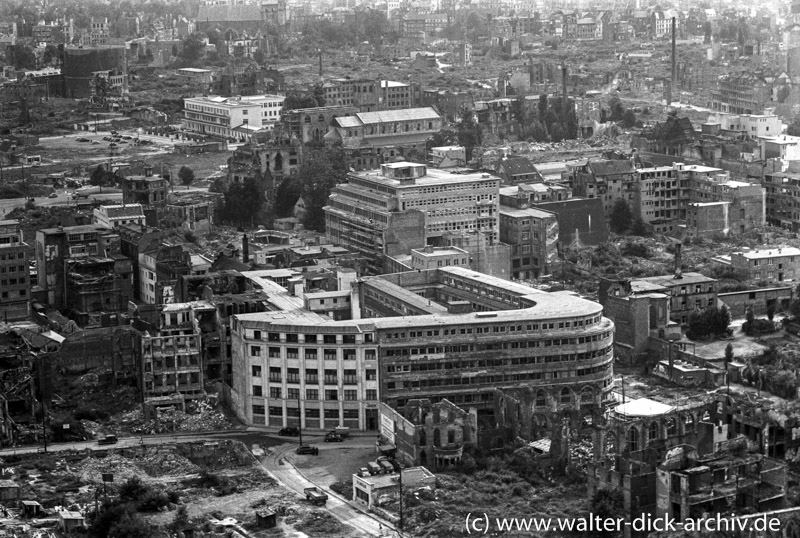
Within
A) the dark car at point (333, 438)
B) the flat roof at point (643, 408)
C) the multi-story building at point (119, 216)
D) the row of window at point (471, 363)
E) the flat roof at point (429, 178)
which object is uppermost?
the flat roof at point (429, 178)

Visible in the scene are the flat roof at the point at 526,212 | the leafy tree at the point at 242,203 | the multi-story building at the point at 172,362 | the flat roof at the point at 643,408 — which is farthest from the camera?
the leafy tree at the point at 242,203

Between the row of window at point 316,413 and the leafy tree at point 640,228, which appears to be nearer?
the row of window at point 316,413

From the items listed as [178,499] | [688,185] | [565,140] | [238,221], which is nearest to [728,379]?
[178,499]

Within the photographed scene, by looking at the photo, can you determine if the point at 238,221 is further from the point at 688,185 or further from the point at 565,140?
the point at 565,140

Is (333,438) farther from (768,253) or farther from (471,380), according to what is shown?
(768,253)

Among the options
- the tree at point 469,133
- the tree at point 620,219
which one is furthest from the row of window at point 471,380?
the tree at point 469,133

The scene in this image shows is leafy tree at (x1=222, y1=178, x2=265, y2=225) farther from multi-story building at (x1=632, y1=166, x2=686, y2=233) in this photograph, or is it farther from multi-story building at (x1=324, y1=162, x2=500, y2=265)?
multi-story building at (x1=632, y1=166, x2=686, y2=233)

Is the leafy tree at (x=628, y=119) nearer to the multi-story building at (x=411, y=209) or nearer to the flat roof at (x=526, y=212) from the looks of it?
the flat roof at (x=526, y=212)

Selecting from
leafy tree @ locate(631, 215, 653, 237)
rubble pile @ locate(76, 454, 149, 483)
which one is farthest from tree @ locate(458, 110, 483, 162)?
rubble pile @ locate(76, 454, 149, 483)
